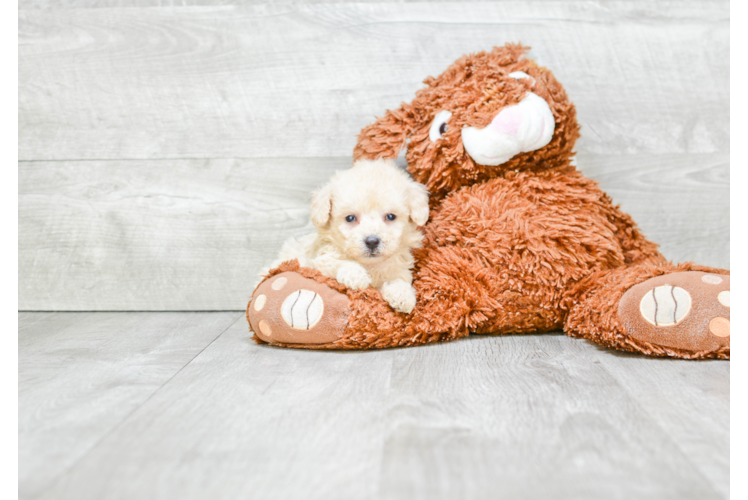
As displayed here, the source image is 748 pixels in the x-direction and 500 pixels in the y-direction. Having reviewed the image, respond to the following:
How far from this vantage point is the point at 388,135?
46.7 inches

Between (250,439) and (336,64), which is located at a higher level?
(336,64)

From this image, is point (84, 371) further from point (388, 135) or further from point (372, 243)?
point (388, 135)

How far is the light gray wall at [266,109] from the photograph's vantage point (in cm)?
134

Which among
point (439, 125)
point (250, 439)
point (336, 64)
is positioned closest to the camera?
point (250, 439)

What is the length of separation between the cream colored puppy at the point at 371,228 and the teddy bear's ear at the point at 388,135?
0.09m

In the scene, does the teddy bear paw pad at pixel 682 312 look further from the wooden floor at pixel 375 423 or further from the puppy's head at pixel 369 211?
the puppy's head at pixel 369 211

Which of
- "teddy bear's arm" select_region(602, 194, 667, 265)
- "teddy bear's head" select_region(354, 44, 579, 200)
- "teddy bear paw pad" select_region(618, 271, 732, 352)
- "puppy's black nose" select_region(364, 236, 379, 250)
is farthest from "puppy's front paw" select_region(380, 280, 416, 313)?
"teddy bear's arm" select_region(602, 194, 667, 265)

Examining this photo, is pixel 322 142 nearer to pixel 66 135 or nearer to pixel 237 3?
pixel 237 3

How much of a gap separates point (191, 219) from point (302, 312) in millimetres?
537

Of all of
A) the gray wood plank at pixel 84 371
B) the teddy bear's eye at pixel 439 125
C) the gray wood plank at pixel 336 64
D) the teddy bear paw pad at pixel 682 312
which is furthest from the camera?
the gray wood plank at pixel 336 64

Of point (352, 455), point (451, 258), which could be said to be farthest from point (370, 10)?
point (352, 455)

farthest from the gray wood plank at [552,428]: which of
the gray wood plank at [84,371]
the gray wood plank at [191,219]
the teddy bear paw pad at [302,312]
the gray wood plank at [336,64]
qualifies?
the gray wood plank at [336,64]

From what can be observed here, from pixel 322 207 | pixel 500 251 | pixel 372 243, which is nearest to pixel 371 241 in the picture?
pixel 372 243

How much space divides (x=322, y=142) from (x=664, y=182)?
2.70 feet
